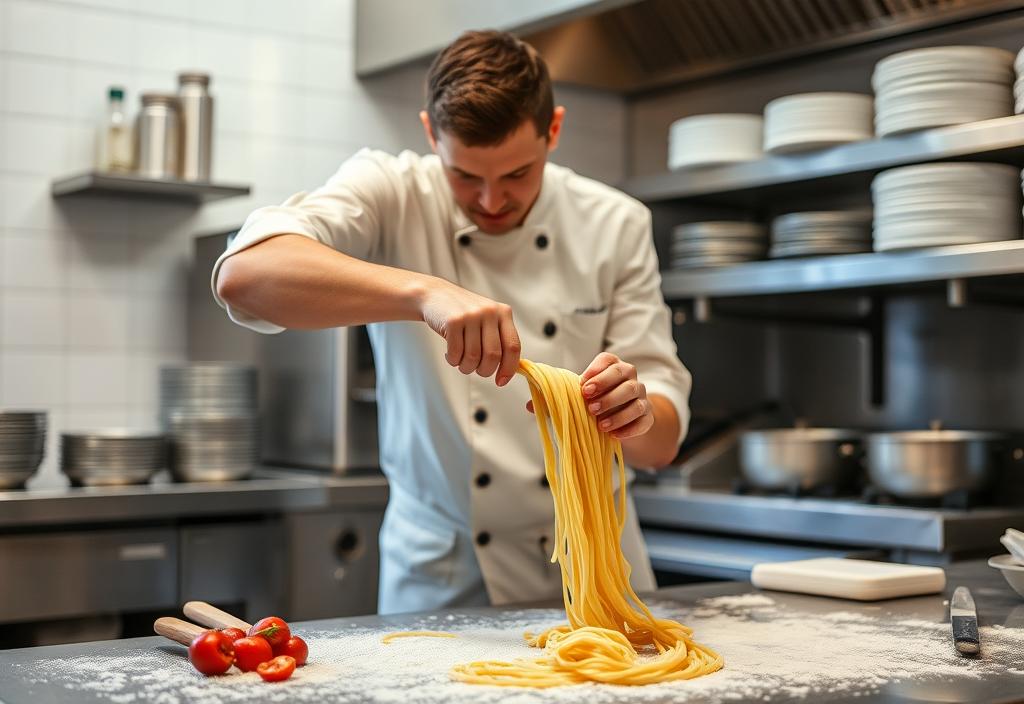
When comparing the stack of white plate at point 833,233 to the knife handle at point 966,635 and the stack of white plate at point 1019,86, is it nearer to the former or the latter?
the stack of white plate at point 1019,86

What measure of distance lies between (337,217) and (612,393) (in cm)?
62

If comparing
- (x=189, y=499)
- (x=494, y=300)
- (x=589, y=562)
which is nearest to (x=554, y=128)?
(x=494, y=300)

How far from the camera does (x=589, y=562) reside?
188 cm

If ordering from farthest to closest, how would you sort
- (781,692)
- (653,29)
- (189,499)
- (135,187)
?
(653,29)
(135,187)
(189,499)
(781,692)

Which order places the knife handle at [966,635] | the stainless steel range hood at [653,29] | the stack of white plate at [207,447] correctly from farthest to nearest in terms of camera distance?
1. the stainless steel range hood at [653,29]
2. the stack of white plate at [207,447]
3. the knife handle at [966,635]

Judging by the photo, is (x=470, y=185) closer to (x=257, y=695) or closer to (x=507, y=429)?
(x=507, y=429)

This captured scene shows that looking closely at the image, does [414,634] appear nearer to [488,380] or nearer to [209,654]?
[209,654]

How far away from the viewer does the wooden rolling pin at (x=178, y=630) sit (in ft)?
5.57

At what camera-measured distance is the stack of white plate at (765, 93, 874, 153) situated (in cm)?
345

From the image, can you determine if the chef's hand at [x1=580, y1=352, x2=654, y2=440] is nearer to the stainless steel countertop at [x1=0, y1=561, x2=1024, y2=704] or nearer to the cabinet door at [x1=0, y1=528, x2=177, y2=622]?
the stainless steel countertop at [x1=0, y1=561, x2=1024, y2=704]

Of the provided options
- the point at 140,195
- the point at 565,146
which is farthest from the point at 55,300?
the point at 565,146

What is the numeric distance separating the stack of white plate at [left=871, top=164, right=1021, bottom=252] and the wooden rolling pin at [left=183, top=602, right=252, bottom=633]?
2124 millimetres

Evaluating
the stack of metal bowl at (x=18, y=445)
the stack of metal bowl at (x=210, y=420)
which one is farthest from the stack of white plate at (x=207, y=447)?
the stack of metal bowl at (x=18, y=445)

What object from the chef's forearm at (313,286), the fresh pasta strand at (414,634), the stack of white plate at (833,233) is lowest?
the fresh pasta strand at (414,634)
